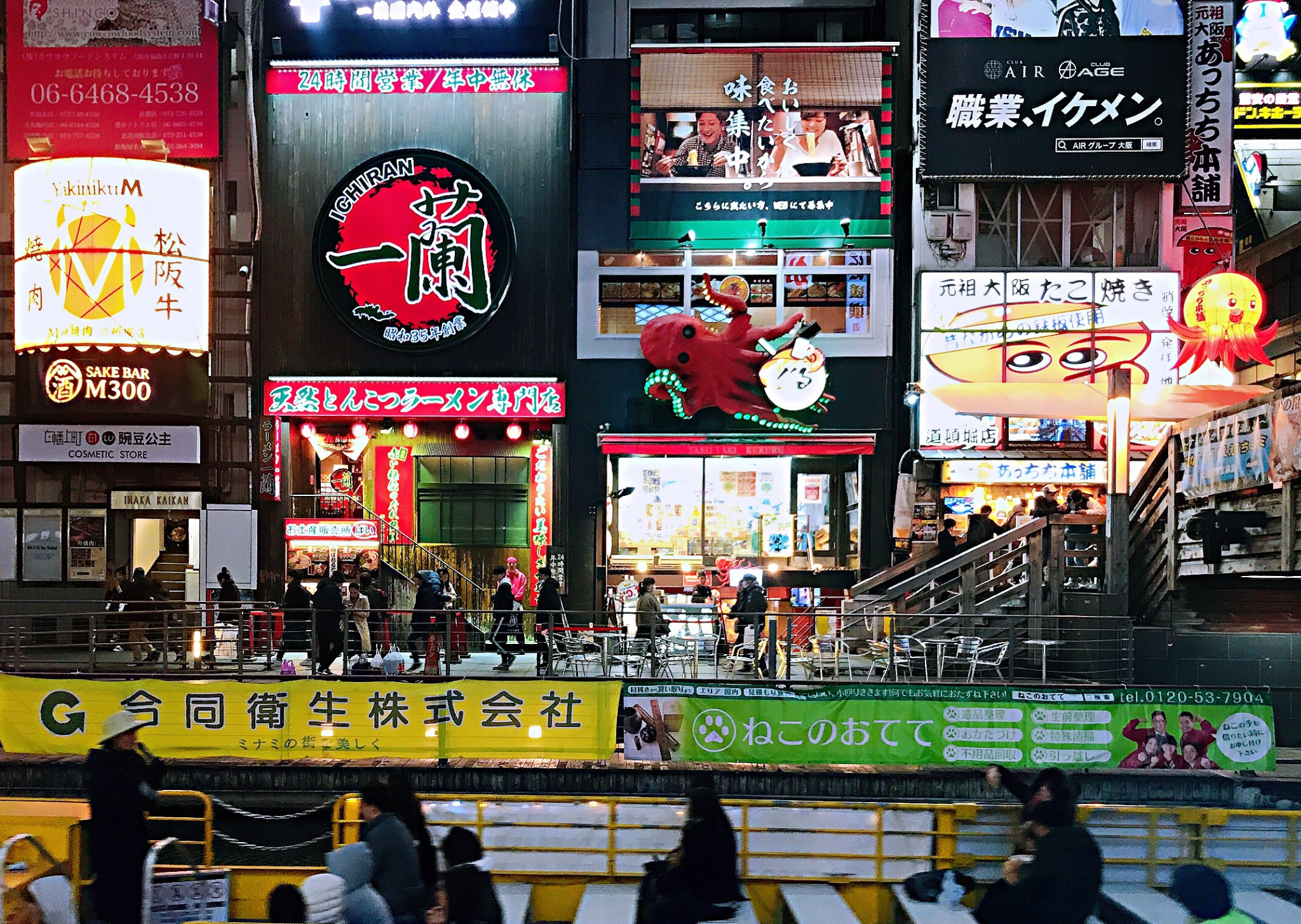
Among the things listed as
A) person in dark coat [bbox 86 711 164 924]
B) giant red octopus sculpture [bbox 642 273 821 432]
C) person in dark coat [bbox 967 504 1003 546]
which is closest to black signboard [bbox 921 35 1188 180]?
giant red octopus sculpture [bbox 642 273 821 432]

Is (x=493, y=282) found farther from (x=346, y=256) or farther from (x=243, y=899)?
(x=243, y=899)

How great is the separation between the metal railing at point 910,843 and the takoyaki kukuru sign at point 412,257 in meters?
15.3

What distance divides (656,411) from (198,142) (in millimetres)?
11425

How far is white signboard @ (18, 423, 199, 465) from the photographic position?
80.2 ft

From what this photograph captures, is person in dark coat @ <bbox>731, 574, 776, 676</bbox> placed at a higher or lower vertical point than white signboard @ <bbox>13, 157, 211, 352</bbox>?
lower

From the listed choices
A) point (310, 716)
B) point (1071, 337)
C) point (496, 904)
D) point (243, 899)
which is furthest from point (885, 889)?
point (1071, 337)

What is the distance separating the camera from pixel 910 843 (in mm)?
10867

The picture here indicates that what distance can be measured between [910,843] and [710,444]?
14281 mm

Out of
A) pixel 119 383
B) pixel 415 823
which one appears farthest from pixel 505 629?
pixel 415 823

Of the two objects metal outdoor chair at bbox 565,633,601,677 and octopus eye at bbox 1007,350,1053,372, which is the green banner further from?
octopus eye at bbox 1007,350,1053,372

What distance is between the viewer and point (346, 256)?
25.0m

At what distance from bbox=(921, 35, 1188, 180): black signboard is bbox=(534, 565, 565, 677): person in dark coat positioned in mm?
11684

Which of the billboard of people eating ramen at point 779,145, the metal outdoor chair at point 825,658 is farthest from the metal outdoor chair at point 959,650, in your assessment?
the billboard of people eating ramen at point 779,145

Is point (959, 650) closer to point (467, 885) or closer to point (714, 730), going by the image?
point (714, 730)
